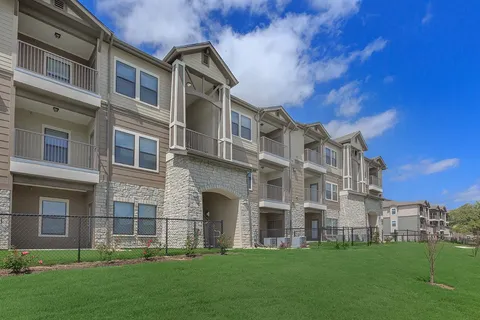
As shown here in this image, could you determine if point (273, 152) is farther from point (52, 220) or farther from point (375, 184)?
point (375, 184)

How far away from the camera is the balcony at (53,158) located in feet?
45.7

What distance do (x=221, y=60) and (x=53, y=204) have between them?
12026mm

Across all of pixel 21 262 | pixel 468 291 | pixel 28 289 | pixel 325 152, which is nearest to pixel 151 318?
pixel 28 289

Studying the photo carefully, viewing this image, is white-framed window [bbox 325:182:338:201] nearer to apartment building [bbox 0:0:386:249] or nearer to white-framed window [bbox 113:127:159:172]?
apartment building [bbox 0:0:386:249]

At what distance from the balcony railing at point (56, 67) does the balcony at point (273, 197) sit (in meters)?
12.9

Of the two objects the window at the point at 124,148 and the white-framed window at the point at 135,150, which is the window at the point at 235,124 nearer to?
the white-framed window at the point at 135,150

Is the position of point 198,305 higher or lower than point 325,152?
lower

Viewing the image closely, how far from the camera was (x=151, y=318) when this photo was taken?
20.0 feet

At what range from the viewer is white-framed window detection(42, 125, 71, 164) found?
52.5ft

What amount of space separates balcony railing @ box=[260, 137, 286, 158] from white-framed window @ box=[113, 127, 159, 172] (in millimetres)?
9381

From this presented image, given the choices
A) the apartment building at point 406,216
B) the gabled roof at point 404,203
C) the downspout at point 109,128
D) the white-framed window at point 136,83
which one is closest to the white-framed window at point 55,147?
the downspout at point 109,128

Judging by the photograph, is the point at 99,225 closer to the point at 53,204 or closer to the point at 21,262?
the point at 53,204

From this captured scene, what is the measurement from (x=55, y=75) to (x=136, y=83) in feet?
11.9

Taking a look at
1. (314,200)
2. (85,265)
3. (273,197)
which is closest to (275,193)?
(273,197)
